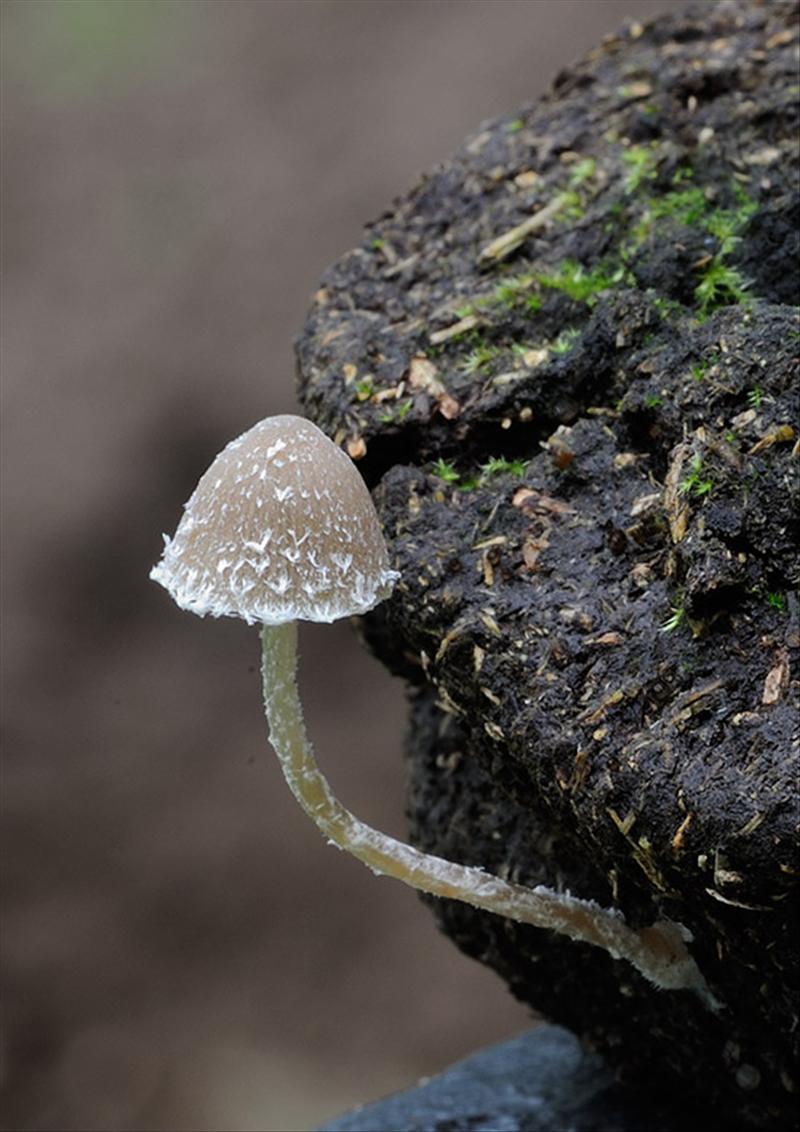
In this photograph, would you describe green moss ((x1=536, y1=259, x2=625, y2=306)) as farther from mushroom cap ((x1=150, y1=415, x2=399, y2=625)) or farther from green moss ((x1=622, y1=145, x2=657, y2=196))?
mushroom cap ((x1=150, y1=415, x2=399, y2=625))

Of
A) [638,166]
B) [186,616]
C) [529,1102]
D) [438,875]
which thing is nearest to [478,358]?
[638,166]

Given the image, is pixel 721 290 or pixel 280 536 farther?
pixel 721 290

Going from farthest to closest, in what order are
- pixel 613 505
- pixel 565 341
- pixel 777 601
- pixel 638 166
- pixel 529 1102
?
1. pixel 529 1102
2. pixel 638 166
3. pixel 565 341
4. pixel 613 505
5. pixel 777 601

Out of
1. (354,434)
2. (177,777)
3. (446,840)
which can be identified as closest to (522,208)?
(354,434)

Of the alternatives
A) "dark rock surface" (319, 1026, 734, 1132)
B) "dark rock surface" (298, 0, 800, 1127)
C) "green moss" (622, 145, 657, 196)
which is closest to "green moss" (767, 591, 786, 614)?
"dark rock surface" (298, 0, 800, 1127)

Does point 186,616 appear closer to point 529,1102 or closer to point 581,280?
point 529,1102

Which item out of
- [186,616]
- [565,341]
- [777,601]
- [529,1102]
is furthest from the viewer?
[186,616]

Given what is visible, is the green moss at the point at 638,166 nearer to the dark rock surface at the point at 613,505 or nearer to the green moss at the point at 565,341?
the dark rock surface at the point at 613,505

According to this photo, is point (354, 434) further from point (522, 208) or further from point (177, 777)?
point (177, 777)
